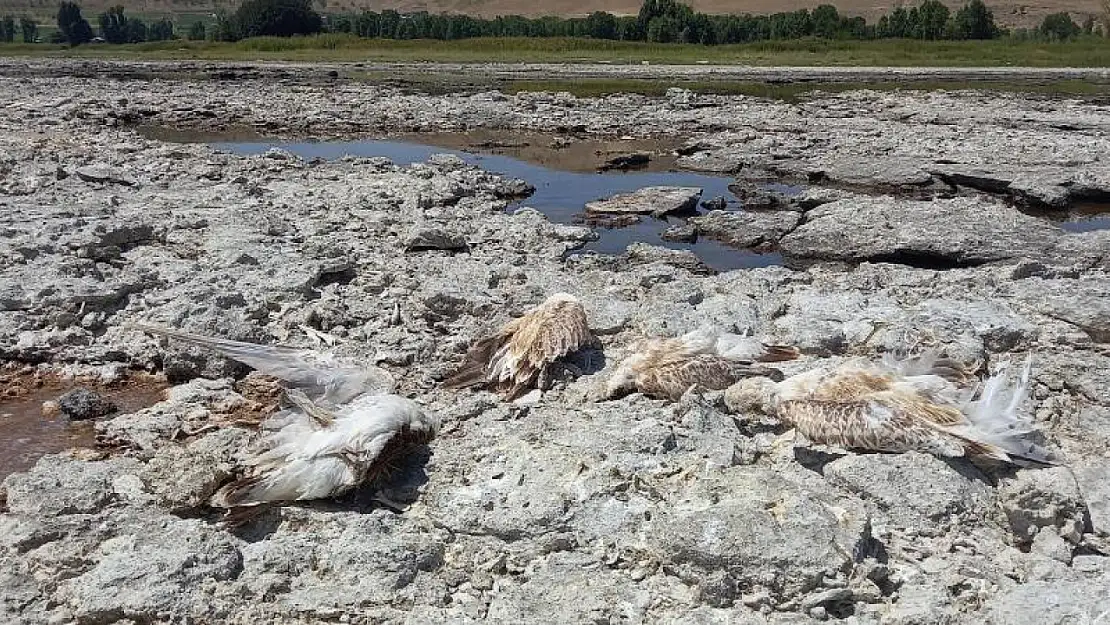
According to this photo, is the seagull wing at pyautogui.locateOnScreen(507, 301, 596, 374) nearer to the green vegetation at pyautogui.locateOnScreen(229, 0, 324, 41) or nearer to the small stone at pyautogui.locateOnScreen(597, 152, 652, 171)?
the small stone at pyautogui.locateOnScreen(597, 152, 652, 171)

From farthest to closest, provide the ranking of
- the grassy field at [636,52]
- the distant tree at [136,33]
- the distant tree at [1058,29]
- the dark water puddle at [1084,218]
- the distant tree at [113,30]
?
the distant tree at [136,33] → the distant tree at [113,30] → the distant tree at [1058,29] → the grassy field at [636,52] → the dark water puddle at [1084,218]

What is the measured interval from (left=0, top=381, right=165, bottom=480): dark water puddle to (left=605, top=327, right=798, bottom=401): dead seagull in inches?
110

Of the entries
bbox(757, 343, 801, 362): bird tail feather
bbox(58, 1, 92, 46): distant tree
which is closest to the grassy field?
bbox(58, 1, 92, 46): distant tree

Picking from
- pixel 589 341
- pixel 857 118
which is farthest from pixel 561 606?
pixel 857 118

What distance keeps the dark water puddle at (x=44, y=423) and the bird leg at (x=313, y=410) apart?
3.79 feet

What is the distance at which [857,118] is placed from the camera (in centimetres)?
1848

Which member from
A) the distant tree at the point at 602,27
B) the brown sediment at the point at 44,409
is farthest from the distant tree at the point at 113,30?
the brown sediment at the point at 44,409

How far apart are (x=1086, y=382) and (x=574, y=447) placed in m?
3.04

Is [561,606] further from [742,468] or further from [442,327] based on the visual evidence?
[442,327]

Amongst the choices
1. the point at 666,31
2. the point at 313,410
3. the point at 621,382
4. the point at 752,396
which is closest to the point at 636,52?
the point at 666,31

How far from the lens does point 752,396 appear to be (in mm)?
4781

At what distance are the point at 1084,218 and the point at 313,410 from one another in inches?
382

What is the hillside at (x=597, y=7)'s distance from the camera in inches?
3182

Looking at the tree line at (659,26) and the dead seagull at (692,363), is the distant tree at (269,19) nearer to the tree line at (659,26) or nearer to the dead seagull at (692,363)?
the tree line at (659,26)
